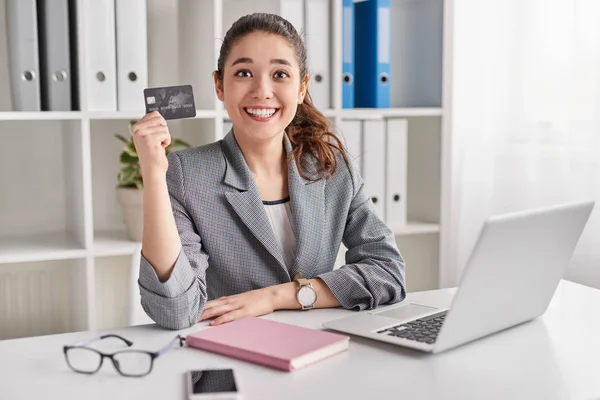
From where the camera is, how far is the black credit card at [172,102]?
1440 mm

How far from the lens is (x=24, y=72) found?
7.20 ft

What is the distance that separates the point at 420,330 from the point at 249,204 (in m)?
0.49

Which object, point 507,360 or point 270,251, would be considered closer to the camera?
point 507,360

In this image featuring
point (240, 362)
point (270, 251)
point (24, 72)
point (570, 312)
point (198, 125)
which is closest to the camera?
point (240, 362)

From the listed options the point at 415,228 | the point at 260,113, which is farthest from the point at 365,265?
the point at 415,228

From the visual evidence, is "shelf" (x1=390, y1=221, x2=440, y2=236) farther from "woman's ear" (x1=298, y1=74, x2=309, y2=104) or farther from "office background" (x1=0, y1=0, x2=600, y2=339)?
"woman's ear" (x1=298, y1=74, x2=309, y2=104)

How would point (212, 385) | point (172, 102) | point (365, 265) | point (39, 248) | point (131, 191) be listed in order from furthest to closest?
point (131, 191) < point (39, 248) < point (365, 265) < point (172, 102) < point (212, 385)

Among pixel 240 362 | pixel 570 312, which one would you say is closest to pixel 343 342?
pixel 240 362

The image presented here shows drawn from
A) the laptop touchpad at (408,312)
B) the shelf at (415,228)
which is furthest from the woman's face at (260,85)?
the shelf at (415,228)

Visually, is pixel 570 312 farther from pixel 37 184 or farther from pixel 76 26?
pixel 37 184

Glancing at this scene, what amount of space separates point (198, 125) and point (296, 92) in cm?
92

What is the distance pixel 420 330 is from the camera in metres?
1.33

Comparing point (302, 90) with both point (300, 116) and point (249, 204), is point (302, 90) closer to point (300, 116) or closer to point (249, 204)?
point (300, 116)

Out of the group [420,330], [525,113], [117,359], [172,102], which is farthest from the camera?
[525,113]
